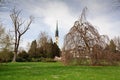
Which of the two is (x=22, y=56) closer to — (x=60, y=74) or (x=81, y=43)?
(x=81, y=43)

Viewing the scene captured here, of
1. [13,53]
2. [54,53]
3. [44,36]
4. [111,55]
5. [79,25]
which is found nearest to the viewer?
[111,55]

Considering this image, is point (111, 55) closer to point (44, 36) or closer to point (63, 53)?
point (63, 53)

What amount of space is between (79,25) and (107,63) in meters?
5.81

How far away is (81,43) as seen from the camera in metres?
30.5

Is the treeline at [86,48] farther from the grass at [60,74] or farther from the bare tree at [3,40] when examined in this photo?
the bare tree at [3,40]

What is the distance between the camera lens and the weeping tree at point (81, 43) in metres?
29.5

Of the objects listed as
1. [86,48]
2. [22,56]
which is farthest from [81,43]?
[22,56]

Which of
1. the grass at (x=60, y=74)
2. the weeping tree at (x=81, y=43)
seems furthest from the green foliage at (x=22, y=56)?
the grass at (x=60, y=74)

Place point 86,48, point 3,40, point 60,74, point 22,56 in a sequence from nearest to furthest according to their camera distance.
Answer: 1. point 60,74
2. point 86,48
3. point 3,40
4. point 22,56

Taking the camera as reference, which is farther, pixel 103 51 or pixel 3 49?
pixel 3 49

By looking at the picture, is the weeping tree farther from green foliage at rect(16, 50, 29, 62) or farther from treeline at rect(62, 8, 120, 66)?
green foliage at rect(16, 50, 29, 62)

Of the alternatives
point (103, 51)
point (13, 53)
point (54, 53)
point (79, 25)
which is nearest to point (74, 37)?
point (79, 25)

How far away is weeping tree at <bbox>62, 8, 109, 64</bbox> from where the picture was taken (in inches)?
1161

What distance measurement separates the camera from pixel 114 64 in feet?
96.8
